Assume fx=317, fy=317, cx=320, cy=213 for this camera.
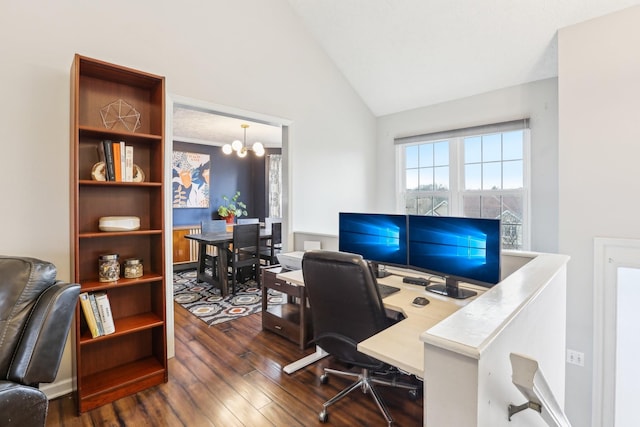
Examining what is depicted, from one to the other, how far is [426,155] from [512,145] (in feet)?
3.25

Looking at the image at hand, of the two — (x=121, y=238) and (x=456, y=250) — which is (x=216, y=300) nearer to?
(x=121, y=238)

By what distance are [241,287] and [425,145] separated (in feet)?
10.5

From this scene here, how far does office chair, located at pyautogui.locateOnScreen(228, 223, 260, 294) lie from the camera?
419cm

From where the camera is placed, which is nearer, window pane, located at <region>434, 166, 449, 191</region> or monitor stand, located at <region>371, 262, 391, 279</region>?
monitor stand, located at <region>371, 262, 391, 279</region>

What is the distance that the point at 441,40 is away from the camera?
314 centimetres

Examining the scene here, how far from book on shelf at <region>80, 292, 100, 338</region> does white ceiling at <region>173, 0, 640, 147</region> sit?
5.33 ft

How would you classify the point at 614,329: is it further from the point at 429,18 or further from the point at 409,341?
the point at 429,18

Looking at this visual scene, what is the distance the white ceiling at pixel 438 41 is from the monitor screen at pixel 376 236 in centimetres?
177

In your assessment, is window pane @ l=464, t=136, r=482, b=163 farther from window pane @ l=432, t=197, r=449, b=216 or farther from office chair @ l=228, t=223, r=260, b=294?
office chair @ l=228, t=223, r=260, b=294

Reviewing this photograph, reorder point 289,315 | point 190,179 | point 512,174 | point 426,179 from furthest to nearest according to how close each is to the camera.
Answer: point 190,179 < point 426,179 < point 512,174 < point 289,315

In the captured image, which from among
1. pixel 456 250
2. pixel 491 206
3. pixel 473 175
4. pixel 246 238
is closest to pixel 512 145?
pixel 473 175

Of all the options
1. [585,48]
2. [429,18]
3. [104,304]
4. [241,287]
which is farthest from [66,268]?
[585,48]

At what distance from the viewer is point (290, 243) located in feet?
11.5

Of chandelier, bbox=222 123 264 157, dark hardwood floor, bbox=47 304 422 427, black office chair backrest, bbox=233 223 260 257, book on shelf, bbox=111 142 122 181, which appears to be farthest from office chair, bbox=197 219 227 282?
book on shelf, bbox=111 142 122 181
